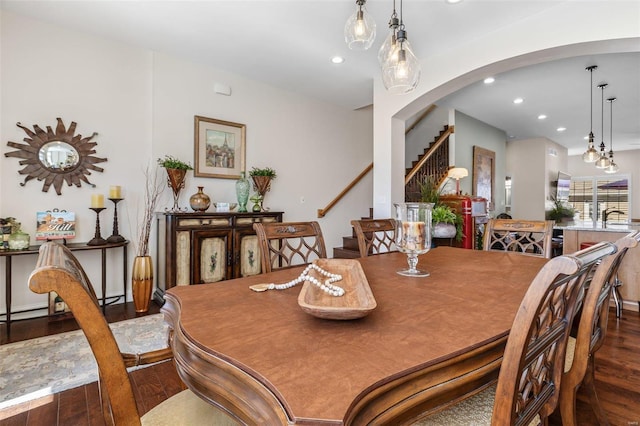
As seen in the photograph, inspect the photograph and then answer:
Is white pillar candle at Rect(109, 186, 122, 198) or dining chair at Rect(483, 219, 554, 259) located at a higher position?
white pillar candle at Rect(109, 186, 122, 198)

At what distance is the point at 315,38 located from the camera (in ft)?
10.9

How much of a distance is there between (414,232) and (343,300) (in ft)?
2.06

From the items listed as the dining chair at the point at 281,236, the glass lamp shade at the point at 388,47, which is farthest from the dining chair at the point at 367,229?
the glass lamp shade at the point at 388,47

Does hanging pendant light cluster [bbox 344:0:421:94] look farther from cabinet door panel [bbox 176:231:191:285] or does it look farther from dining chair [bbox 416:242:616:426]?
cabinet door panel [bbox 176:231:191:285]

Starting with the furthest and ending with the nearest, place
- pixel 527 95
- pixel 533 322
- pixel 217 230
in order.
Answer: pixel 527 95 → pixel 217 230 → pixel 533 322

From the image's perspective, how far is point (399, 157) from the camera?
4.27m

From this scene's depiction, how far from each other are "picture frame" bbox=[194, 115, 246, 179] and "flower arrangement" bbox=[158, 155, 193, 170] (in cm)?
26

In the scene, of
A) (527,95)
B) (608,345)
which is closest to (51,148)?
(608,345)

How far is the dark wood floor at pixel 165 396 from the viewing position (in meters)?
1.64

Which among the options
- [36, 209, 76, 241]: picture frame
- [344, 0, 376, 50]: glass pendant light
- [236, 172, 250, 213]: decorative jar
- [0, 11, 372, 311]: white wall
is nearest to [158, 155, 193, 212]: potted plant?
[0, 11, 372, 311]: white wall

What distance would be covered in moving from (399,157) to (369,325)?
12.1 ft

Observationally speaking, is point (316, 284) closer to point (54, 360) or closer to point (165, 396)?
point (165, 396)

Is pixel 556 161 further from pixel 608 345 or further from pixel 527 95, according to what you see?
pixel 608 345

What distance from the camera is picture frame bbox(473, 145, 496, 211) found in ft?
21.3
